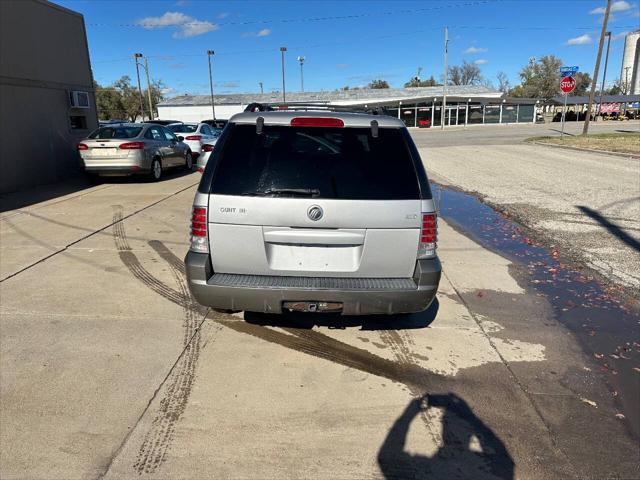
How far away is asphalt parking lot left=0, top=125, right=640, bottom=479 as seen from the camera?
2.62 meters

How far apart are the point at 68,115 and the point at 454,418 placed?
1419cm

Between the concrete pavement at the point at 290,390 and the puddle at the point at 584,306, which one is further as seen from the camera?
the puddle at the point at 584,306

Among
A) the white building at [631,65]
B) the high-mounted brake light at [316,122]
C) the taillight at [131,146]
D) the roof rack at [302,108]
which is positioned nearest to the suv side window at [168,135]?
the taillight at [131,146]

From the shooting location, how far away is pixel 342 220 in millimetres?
3283

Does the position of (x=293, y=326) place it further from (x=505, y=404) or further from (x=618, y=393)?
(x=618, y=393)

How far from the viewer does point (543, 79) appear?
3735 inches

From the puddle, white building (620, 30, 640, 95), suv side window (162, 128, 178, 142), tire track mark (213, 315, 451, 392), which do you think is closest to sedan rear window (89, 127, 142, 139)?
suv side window (162, 128, 178, 142)

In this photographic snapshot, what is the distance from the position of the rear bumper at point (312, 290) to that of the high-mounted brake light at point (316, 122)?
1.15 meters

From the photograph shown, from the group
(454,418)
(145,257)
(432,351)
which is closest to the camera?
(454,418)

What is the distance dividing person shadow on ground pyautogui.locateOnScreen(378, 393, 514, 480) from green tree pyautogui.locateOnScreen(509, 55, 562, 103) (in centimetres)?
10381

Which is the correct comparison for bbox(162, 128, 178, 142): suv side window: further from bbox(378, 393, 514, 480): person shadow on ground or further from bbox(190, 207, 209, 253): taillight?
bbox(378, 393, 514, 480): person shadow on ground

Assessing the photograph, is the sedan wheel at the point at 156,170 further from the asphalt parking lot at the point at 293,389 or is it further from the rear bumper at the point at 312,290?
the rear bumper at the point at 312,290

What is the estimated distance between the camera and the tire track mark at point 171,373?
8.77ft

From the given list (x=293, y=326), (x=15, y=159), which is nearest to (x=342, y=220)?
(x=293, y=326)
